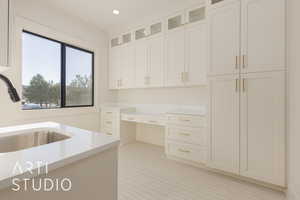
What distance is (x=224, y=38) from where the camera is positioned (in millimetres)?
2170

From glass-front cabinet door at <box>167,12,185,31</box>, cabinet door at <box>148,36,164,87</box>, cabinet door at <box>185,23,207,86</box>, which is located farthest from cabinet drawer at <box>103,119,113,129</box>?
glass-front cabinet door at <box>167,12,185,31</box>

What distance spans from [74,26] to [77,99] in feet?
5.27

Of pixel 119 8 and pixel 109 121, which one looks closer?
pixel 119 8

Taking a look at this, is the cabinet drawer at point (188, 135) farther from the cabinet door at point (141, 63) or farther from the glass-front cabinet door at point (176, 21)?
the glass-front cabinet door at point (176, 21)

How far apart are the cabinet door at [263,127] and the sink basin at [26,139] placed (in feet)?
6.75

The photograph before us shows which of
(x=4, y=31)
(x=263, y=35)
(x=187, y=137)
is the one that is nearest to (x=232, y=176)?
(x=187, y=137)

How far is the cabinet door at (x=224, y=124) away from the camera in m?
2.08

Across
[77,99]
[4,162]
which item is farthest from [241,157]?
[77,99]

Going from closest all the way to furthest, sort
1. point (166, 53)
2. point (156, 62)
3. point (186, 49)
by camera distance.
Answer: point (186, 49), point (166, 53), point (156, 62)

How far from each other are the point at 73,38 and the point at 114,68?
3.70ft

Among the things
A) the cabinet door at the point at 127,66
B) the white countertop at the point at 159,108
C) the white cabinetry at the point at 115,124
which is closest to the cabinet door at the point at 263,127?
the white countertop at the point at 159,108

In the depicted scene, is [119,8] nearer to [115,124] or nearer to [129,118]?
[129,118]

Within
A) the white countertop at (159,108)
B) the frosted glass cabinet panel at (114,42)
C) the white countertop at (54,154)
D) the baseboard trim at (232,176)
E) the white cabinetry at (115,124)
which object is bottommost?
the baseboard trim at (232,176)

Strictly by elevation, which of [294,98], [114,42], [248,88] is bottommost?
[294,98]
